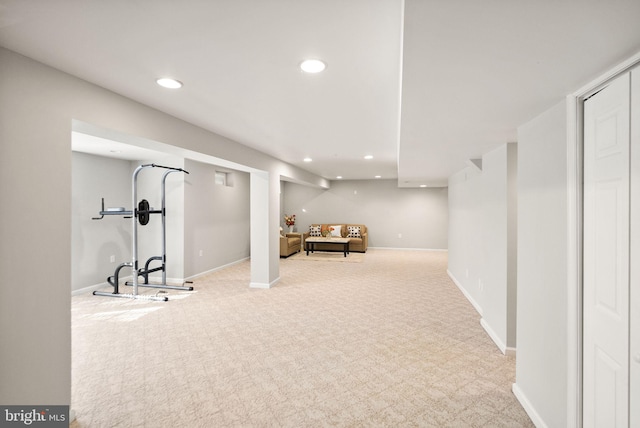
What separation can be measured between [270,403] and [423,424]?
40.9 inches

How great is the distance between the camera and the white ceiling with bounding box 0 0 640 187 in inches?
43.6

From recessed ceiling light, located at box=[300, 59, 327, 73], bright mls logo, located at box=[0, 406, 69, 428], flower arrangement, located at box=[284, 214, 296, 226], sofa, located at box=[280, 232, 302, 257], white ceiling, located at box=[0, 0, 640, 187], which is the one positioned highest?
recessed ceiling light, located at box=[300, 59, 327, 73]

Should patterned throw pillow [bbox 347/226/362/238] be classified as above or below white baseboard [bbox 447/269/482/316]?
above

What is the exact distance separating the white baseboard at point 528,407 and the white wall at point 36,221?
116 inches

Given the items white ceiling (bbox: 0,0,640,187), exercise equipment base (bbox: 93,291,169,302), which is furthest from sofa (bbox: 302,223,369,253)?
white ceiling (bbox: 0,0,640,187)

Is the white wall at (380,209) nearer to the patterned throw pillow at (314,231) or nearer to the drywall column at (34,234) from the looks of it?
the patterned throw pillow at (314,231)

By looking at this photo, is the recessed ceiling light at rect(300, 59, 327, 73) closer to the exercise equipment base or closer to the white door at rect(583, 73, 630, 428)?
the white door at rect(583, 73, 630, 428)

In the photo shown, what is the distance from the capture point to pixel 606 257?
148 cm

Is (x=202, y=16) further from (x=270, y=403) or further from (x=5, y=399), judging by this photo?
(x=270, y=403)

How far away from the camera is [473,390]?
243 centimetres

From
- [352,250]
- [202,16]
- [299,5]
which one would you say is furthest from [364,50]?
[352,250]

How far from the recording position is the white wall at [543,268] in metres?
1.82

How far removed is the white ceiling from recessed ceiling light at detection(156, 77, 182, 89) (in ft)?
0.21

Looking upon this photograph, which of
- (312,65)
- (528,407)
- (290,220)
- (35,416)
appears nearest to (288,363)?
(35,416)
